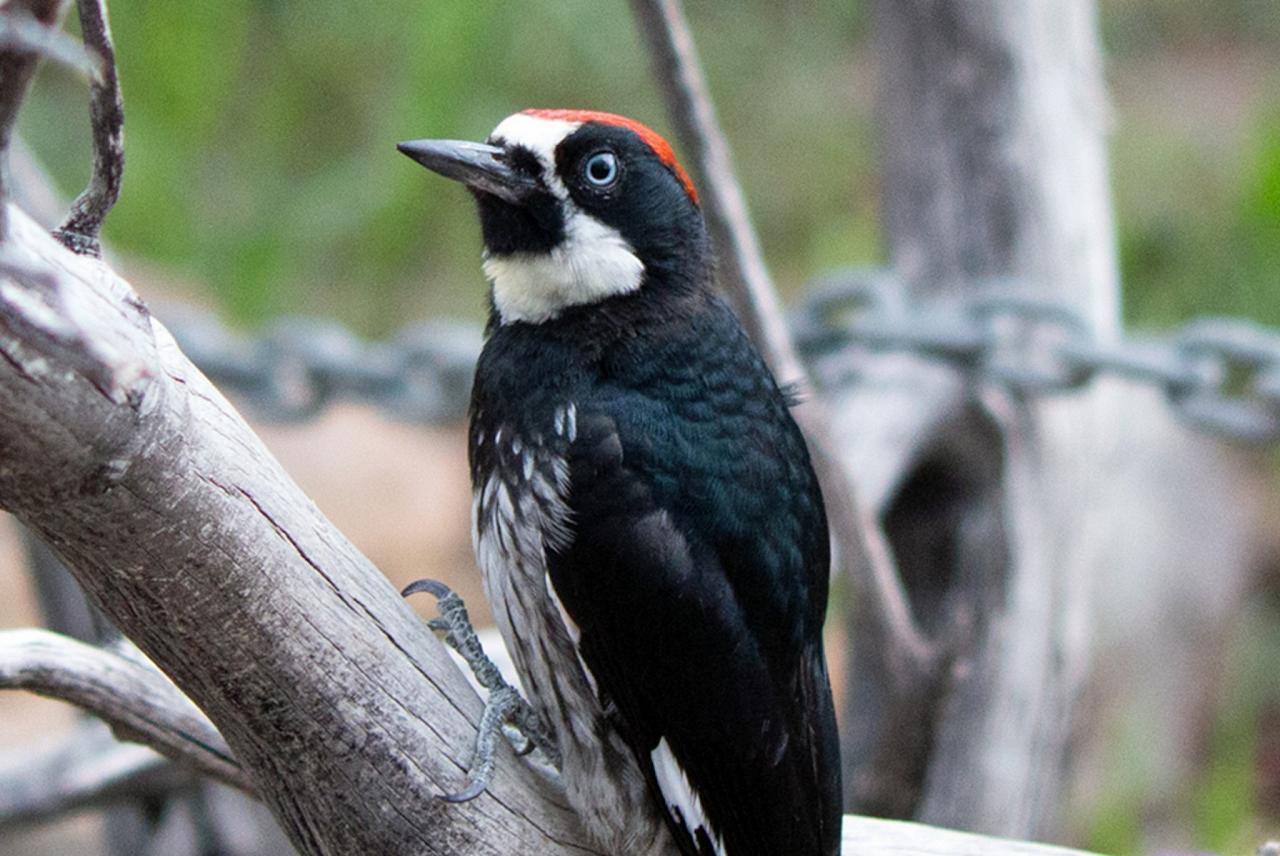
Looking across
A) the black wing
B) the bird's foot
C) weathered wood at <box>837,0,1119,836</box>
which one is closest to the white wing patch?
the black wing

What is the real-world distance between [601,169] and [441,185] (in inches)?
122

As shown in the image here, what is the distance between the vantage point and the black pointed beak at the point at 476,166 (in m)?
1.51

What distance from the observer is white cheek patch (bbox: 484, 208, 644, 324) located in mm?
1590

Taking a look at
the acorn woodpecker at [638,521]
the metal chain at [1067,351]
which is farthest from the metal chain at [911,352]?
the acorn woodpecker at [638,521]

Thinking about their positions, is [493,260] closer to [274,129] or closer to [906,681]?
[906,681]

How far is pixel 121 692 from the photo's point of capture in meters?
1.38

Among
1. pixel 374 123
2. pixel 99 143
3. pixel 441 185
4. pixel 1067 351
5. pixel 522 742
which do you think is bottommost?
pixel 522 742

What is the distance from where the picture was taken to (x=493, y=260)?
1.64 metres

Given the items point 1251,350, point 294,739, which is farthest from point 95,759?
point 1251,350

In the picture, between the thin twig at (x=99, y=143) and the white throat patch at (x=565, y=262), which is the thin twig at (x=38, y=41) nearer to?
the thin twig at (x=99, y=143)

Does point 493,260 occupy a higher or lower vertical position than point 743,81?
lower

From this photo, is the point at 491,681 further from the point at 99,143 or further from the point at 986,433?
the point at 986,433

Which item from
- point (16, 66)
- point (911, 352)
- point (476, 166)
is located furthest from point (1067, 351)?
point (16, 66)

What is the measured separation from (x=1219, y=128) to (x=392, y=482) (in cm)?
317
